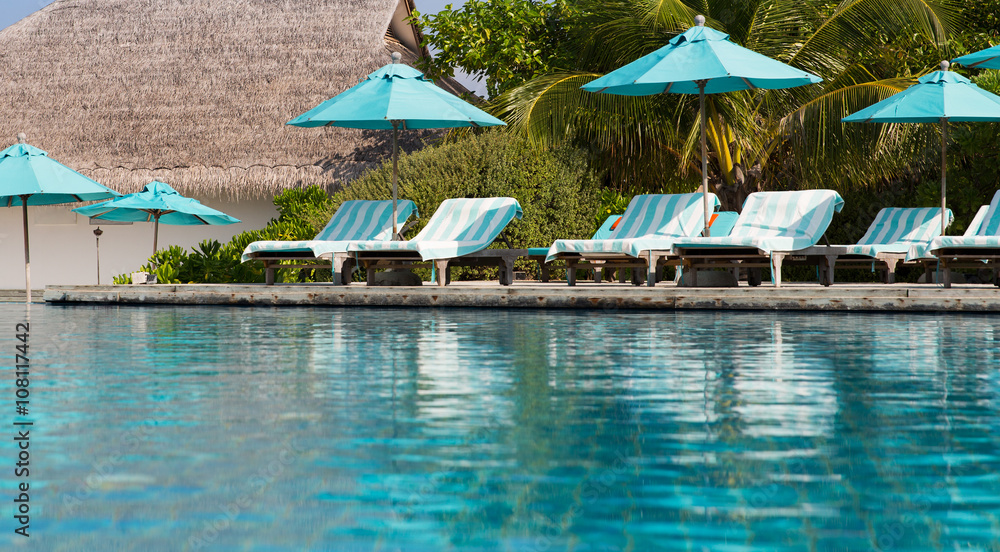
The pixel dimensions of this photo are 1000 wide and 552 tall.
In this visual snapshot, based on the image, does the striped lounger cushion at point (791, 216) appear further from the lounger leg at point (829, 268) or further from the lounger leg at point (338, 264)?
the lounger leg at point (338, 264)

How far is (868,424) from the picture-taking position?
4047 millimetres

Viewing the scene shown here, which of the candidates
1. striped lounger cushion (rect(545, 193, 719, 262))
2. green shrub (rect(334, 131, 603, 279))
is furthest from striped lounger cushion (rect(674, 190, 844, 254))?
green shrub (rect(334, 131, 603, 279))

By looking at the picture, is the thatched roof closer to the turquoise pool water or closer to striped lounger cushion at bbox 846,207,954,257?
striped lounger cushion at bbox 846,207,954,257

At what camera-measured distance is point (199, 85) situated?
2334 centimetres

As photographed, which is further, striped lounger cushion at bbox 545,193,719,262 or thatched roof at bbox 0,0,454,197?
thatched roof at bbox 0,0,454,197

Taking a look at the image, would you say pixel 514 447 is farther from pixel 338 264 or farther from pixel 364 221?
pixel 364 221

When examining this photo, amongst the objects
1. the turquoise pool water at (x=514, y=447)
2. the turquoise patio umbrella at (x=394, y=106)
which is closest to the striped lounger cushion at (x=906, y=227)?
the turquoise patio umbrella at (x=394, y=106)

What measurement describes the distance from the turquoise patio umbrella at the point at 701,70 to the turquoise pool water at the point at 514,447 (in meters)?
4.48

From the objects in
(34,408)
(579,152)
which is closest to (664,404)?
(34,408)

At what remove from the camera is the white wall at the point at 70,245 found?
2322cm

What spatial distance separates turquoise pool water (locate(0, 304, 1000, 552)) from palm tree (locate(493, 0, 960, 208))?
28.9 ft

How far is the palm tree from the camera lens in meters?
15.3

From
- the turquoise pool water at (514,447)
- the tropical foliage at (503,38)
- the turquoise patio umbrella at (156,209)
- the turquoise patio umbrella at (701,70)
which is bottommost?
the turquoise pool water at (514,447)

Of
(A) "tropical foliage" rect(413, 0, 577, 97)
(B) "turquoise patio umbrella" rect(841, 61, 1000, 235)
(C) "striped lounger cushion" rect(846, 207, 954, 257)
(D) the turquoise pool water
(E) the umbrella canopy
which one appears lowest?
(D) the turquoise pool water
